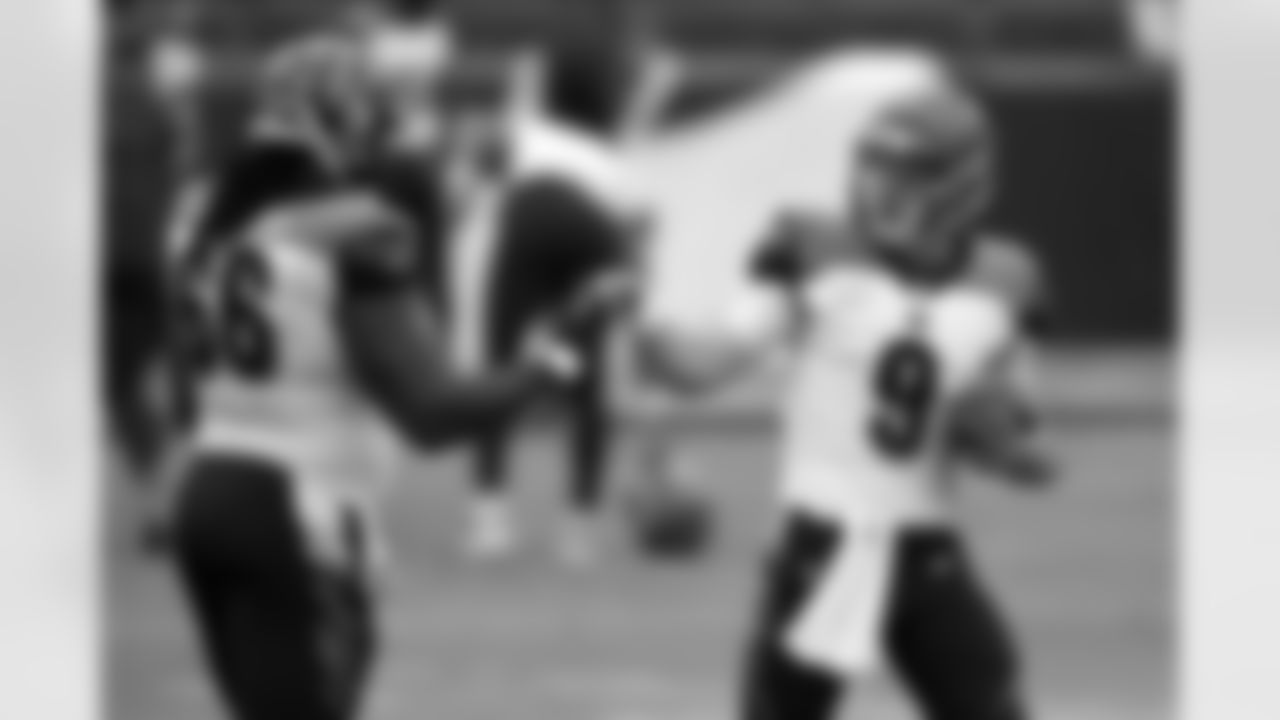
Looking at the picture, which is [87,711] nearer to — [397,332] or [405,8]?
[397,332]

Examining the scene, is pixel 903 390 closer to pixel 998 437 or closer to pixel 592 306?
pixel 998 437

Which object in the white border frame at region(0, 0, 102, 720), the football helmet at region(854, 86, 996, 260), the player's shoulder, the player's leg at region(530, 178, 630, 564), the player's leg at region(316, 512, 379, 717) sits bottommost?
the white border frame at region(0, 0, 102, 720)

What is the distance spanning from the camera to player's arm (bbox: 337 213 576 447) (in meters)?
4.06

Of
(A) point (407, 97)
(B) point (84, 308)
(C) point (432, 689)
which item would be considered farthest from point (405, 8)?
(B) point (84, 308)

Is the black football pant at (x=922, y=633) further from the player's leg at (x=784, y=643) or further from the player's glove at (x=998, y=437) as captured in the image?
the player's glove at (x=998, y=437)

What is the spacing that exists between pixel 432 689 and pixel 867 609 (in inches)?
138

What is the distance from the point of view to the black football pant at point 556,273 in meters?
9.59

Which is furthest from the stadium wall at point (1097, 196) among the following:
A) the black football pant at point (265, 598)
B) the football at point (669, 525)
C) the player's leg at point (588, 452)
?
the black football pant at point (265, 598)

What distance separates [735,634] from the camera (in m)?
8.55

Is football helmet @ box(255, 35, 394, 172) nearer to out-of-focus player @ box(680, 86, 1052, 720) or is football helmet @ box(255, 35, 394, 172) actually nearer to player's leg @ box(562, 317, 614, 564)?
out-of-focus player @ box(680, 86, 1052, 720)

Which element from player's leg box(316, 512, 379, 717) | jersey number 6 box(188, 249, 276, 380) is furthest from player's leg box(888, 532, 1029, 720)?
jersey number 6 box(188, 249, 276, 380)

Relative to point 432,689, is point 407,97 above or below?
above

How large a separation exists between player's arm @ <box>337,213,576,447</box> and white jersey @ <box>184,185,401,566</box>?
0.08 feet

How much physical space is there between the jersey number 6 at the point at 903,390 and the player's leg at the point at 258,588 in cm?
86
